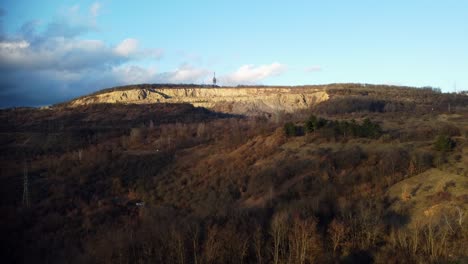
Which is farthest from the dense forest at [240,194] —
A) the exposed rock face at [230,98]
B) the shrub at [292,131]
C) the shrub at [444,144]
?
the exposed rock face at [230,98]

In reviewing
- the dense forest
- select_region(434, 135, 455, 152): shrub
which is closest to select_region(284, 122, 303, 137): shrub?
the dense forest

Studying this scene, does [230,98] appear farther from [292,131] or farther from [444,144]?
[444,144]

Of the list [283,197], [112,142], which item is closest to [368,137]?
[283,197]

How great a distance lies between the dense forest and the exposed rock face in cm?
3092

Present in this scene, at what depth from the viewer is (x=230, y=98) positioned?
10512 centimetres

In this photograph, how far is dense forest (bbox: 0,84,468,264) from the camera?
74.0ft

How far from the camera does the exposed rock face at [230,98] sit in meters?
96.6

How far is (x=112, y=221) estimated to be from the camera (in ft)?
115

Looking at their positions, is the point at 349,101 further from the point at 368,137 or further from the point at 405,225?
the point at 405,225

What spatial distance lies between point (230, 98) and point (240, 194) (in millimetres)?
68198

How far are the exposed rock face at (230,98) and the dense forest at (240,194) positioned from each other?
3092cm

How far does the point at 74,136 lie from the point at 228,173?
31.1 meters

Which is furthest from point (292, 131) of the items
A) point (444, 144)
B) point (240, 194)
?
point (444, 144)

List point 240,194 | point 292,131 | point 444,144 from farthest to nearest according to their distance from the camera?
point 292,131
point 240,194
point 444,144
